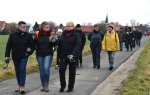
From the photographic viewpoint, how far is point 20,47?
11.9 meters

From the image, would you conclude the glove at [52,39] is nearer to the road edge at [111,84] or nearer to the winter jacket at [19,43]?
the winter jacket at [19,43]

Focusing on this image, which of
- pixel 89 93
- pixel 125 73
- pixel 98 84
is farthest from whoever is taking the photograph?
pixel 125 73

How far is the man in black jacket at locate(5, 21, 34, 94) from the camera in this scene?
1189cm

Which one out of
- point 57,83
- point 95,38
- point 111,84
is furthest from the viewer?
point 95,38

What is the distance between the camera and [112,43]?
59.6 ft

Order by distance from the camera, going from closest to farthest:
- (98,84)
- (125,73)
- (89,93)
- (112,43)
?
(89,93) → (98,84) → (125,73) → (112,43)

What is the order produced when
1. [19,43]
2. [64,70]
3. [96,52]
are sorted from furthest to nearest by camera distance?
[96,52] → [64,70] → [19,43]

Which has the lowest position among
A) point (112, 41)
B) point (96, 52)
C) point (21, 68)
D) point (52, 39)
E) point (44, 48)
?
point (96, 52)

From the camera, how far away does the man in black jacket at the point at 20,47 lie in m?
11.9

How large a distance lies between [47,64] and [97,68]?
710cm

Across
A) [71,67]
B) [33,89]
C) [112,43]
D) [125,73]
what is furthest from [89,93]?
[112,43]

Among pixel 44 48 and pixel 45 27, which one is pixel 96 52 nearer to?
pixel 44 48

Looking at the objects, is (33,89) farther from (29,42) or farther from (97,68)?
(97,68)

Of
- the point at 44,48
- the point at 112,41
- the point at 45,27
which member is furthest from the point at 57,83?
the point at 112,41
